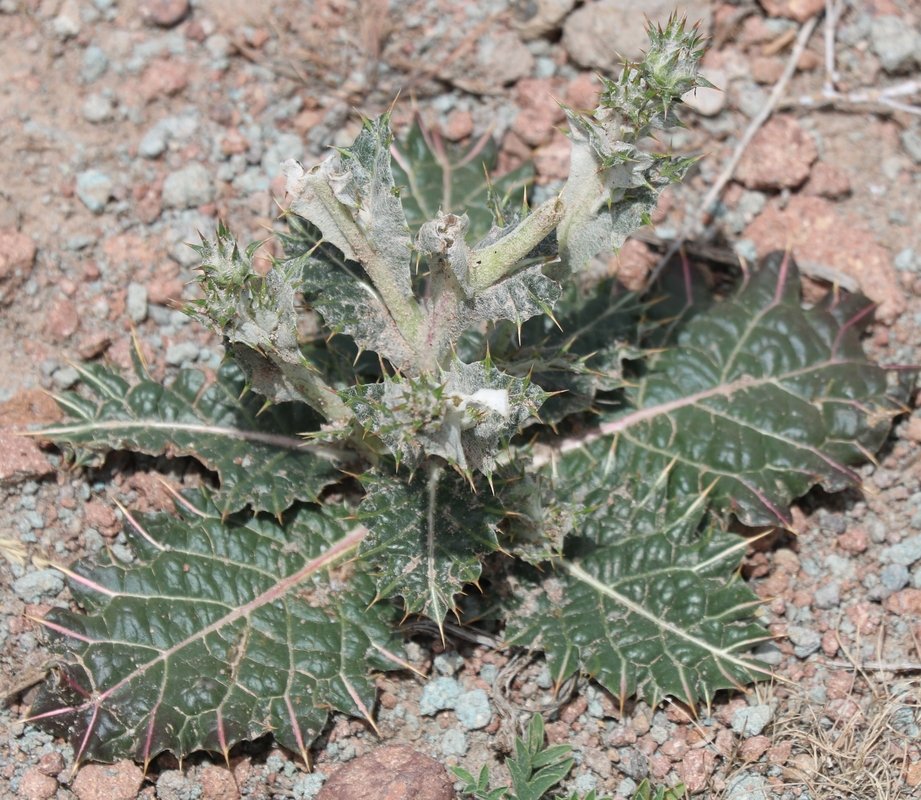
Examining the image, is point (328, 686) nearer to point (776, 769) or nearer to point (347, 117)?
point (776, 769)

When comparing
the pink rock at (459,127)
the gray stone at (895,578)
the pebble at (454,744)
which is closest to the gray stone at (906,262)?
the gray stone at (895,578)

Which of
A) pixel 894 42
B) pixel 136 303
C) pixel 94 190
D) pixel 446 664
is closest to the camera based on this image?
pixel 446 664

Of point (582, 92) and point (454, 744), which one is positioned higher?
point (582, 92)

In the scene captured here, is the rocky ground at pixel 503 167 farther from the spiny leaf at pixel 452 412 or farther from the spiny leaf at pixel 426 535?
the spiny leaf at pixel 452 412

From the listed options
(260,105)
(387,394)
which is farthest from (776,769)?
(260,105)

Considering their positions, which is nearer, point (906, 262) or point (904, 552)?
point (904, 552)

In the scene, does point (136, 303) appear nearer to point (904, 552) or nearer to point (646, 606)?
point (646, 606)

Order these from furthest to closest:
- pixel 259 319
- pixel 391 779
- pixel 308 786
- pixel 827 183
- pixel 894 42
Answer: pixel 894 42, pixel 827 183, pixel 308 786, pixel 391 779, pixel 259 319

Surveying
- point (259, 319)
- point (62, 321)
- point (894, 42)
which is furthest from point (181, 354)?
point (894, 42)
